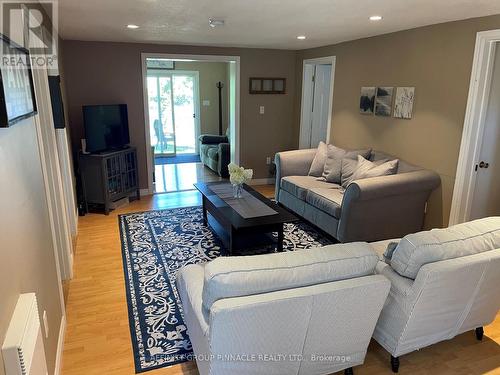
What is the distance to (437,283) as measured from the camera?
6.16 ft

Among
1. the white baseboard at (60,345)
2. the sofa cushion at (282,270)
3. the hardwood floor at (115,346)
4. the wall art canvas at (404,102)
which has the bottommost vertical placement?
the hardwood floor at (115,346)

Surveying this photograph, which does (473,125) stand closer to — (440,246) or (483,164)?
(483,164)

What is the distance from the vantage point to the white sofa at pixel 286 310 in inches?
63.0

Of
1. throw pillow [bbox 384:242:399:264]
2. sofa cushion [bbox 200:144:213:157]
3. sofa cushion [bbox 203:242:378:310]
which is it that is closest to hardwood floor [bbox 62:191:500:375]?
throw pillow [bbox 384:242:399:264]

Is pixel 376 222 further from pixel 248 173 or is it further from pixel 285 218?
pixel 248 173

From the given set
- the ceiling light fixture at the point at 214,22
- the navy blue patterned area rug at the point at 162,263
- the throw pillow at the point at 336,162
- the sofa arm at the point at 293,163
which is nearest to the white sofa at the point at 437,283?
the navy blue patterned area rug at the point at 162,263

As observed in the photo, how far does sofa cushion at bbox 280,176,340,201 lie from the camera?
4.39 metres

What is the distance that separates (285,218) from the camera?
11.4ft

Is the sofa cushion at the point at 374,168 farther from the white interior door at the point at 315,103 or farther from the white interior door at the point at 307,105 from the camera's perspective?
the white interior door at the point at 307,105

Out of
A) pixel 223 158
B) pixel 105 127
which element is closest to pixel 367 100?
pixel 223 158

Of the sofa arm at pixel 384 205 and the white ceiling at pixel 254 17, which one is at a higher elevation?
the white ceiling at pixel 254 17

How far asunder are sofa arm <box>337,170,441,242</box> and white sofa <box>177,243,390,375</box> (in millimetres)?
1767

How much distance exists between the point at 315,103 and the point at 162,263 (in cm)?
391

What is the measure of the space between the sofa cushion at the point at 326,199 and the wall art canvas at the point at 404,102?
1.13 metres
